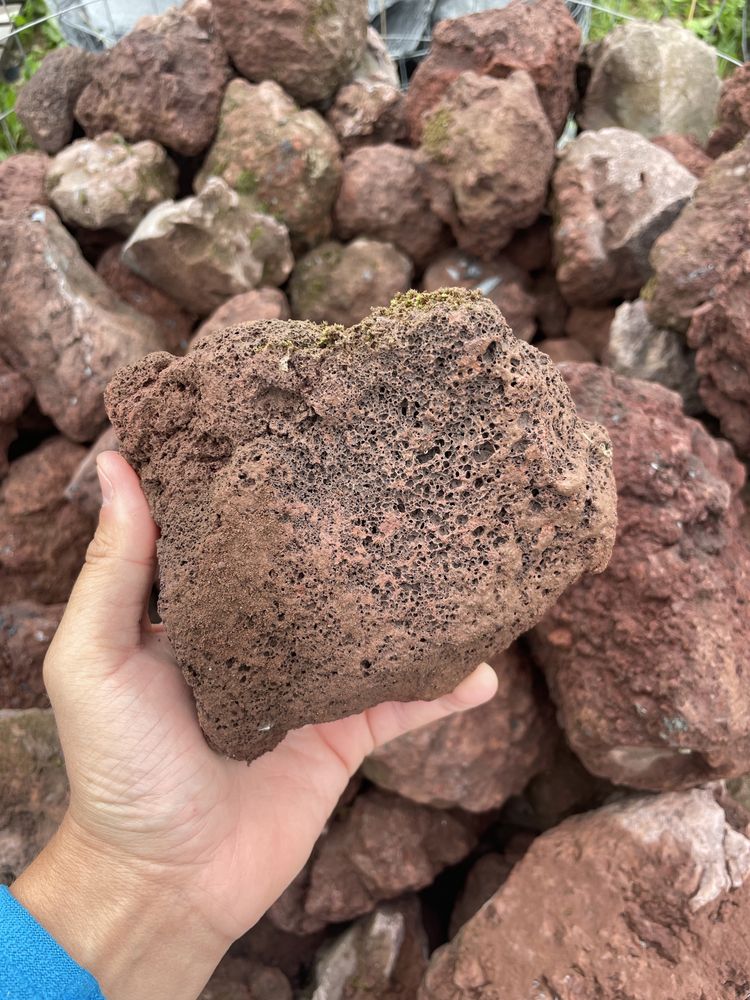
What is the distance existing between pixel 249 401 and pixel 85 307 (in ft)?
4.47

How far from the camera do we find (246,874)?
1.68 m

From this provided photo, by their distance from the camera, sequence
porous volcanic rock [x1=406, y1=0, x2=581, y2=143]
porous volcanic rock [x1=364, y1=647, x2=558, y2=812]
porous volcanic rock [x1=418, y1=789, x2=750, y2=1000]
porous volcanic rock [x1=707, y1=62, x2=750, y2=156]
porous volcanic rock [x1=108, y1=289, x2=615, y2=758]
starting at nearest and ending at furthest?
1. porous volcanic rock [x1=108, y1=289, x2=615, y2=758]
2. porous volcanic rock [x1=418, y1=789, x2=750, y2=1000]
3. porous volcanic rock [x1=364, y1=647, x2=558, y2=812]
4. porous volcanic rock [x1=707, y1=62, x2=750, y2=156]
5. porous volcanic rock [x1=406, y1=0, x2=581, y2=143]

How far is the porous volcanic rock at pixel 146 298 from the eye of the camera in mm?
2600

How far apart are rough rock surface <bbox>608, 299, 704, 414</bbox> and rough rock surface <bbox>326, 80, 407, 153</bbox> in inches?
46.5

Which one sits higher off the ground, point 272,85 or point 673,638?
point 272,85

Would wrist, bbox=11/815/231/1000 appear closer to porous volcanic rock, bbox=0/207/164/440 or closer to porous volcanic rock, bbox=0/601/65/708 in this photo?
porous volcanic rock, bbox=0/601/65/708

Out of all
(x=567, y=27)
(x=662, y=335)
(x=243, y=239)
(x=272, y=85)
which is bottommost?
(x=662, y=335)

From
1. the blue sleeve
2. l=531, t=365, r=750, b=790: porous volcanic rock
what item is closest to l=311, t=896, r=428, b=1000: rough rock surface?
l=531, t=365, r=750, b=790: porous volcanic rock

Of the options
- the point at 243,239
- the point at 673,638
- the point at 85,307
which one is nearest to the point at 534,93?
the point at 243,239

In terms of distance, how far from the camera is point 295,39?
8.34 ft

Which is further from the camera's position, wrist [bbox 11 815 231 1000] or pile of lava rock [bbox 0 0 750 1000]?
pile of lava rock [bbox 0 0 750 1000]

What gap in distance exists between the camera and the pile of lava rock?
1788 millimetres

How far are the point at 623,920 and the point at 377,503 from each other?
1.28m

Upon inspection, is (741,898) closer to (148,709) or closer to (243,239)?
(148,709)
